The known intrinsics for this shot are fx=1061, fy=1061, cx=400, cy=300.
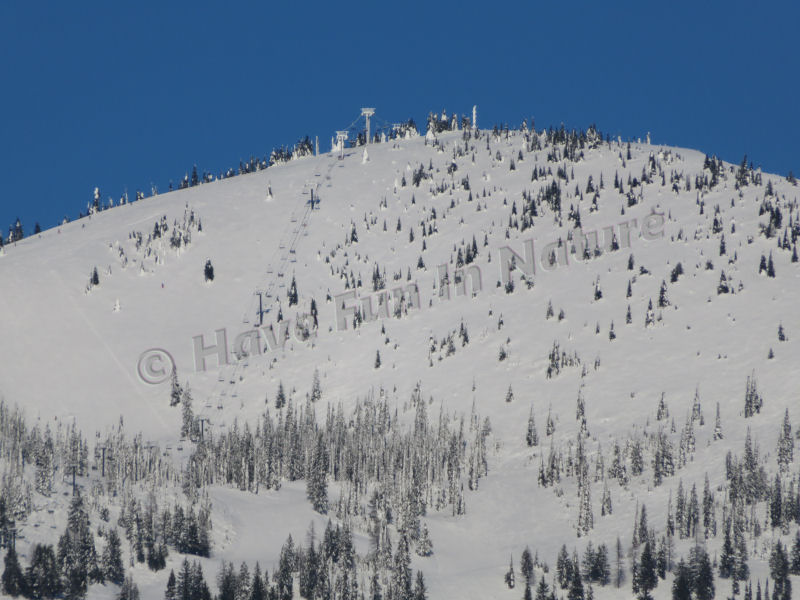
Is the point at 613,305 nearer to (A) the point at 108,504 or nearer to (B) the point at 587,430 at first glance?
(B) the point at 587,430

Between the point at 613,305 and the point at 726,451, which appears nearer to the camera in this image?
the point at 726,451

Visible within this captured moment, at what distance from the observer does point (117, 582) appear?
355 feet

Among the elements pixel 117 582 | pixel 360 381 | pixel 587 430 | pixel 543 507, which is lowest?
pixel 117 582

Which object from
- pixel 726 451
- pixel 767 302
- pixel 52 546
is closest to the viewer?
pixel 52 546

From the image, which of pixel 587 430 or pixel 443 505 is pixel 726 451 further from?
pixel 443 505

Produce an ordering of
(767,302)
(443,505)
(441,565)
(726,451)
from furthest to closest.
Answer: (767,302), (443,505), (726,451), (441,565)

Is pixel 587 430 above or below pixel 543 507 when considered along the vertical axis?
above

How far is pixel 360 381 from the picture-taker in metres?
187

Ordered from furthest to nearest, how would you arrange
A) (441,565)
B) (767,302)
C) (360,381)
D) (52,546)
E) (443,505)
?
(360,381) < (767,302) < (443,505) < (441,565) < (52,546)

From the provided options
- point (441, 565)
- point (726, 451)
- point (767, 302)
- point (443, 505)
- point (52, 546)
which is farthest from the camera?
point (767, 302)

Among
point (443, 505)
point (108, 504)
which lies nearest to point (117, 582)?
point (108, 504)

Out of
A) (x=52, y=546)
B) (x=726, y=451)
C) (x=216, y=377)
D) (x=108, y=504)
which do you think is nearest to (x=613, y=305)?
(x=726, y=451)

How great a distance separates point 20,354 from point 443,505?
96.2 m

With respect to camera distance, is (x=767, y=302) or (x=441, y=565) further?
(x=767, y=302)
